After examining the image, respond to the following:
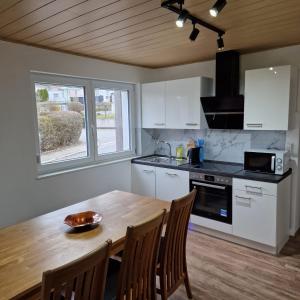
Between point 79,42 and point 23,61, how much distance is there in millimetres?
607

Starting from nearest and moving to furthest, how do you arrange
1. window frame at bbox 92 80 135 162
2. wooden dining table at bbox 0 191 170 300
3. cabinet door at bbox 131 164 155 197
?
wooden dining table at bbox 0 191 170 300
window frame at bbox 92 80 135 162
cabinet door at bbox 131 164 155 197

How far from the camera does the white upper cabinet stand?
358 cm

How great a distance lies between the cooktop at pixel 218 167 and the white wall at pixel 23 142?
59.9 inches

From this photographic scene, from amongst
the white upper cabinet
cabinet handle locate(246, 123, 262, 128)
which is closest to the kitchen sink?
the white upper cabinet

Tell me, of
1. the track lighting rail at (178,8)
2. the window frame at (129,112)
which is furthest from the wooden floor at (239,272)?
the track lighting rail at (178,8)

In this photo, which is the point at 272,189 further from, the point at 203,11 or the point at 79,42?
the point at 79,42

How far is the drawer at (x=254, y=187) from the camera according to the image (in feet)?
9.24

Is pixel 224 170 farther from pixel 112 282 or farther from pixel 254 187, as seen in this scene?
pixel 112 282

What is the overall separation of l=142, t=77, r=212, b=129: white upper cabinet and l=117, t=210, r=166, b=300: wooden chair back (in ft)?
7.13

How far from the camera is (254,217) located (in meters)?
2.98

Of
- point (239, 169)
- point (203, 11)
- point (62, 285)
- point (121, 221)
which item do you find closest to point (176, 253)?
point (121, 221)

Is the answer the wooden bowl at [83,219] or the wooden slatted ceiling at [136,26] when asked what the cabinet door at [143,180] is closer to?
the wooden slatted ceiling at [136,26]

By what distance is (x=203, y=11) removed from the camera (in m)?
1.94

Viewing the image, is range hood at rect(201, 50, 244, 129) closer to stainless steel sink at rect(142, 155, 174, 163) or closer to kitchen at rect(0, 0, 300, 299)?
kitchen at rect(0, 0, 300, 299)
